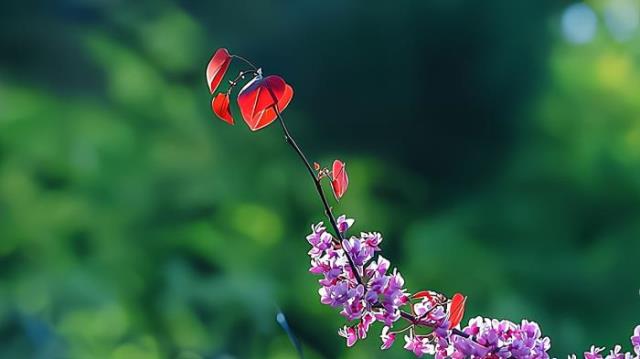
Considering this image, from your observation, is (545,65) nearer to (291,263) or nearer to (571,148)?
(571,148)

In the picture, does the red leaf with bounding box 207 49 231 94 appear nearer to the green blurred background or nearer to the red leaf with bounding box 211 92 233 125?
the red leaf with bounding box 211 92 233 125

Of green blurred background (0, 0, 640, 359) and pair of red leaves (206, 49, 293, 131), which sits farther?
green blurred background (0, 0, 640, 359)

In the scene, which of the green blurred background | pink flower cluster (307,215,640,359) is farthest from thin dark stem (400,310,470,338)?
the green blurred background

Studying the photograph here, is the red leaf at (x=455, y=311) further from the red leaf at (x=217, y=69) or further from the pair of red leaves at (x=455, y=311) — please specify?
the red leaf at (x=217, y=69)

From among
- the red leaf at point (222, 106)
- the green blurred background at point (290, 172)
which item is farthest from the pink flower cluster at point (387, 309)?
the green blurred background at point (290, 172)

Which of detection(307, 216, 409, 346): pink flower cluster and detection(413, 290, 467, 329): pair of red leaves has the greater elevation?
detection(413, 290, 467, 329): pair of red leaves

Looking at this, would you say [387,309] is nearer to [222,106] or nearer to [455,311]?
[455,311]

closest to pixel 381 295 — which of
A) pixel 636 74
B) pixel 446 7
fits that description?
Answer: pixel 446 7

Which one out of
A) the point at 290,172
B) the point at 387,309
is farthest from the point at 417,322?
the point at 290,172
